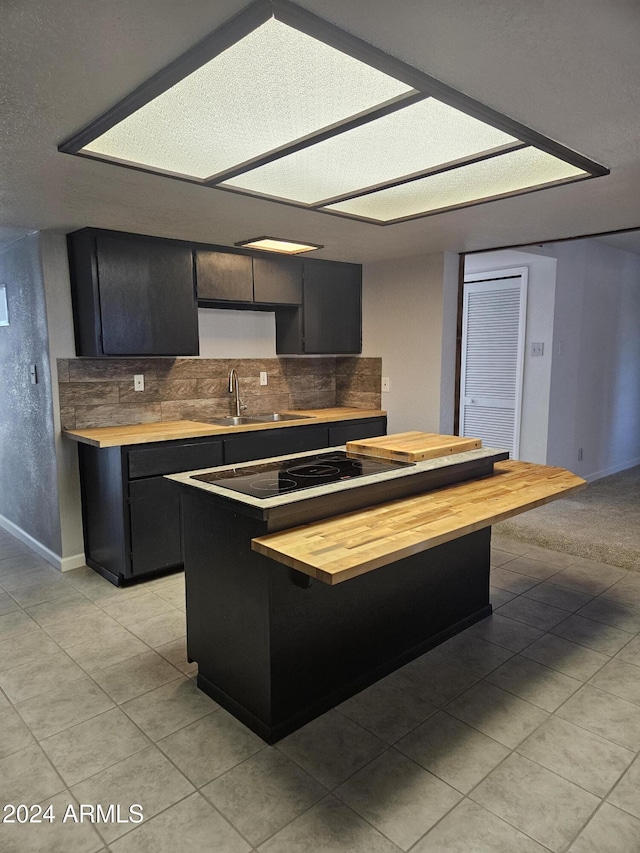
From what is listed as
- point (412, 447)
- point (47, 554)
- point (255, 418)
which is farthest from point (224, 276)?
point (47, 554)

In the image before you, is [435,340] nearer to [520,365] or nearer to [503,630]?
[520,365]

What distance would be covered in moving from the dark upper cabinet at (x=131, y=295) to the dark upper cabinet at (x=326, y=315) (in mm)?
979

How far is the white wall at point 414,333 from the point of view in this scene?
172 inches

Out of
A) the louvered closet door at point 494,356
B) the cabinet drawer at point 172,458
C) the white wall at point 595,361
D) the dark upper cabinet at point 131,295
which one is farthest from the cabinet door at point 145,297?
the white wall at point 595,361

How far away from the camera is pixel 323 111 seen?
5.28ft

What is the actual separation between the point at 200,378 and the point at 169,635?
6.61ft

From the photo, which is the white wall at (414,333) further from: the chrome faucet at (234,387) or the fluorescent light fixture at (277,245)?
the chrome faucet at (234,387)

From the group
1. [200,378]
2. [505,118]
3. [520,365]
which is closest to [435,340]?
[520,365]

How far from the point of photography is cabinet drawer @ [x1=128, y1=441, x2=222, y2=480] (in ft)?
10.8

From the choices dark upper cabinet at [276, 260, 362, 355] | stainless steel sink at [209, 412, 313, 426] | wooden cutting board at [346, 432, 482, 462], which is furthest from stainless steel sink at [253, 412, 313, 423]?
wooden cutting board at [346, 432, 482, 462]

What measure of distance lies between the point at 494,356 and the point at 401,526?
160 inches

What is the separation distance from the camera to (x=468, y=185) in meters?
2.38

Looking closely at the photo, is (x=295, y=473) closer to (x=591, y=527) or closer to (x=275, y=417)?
(x=275, y=417)

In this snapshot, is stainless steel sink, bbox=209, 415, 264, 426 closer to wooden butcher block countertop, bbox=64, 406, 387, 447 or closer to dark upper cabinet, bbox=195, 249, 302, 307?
wooden butcher block countertop, bbox=64, 406, 387, 447
